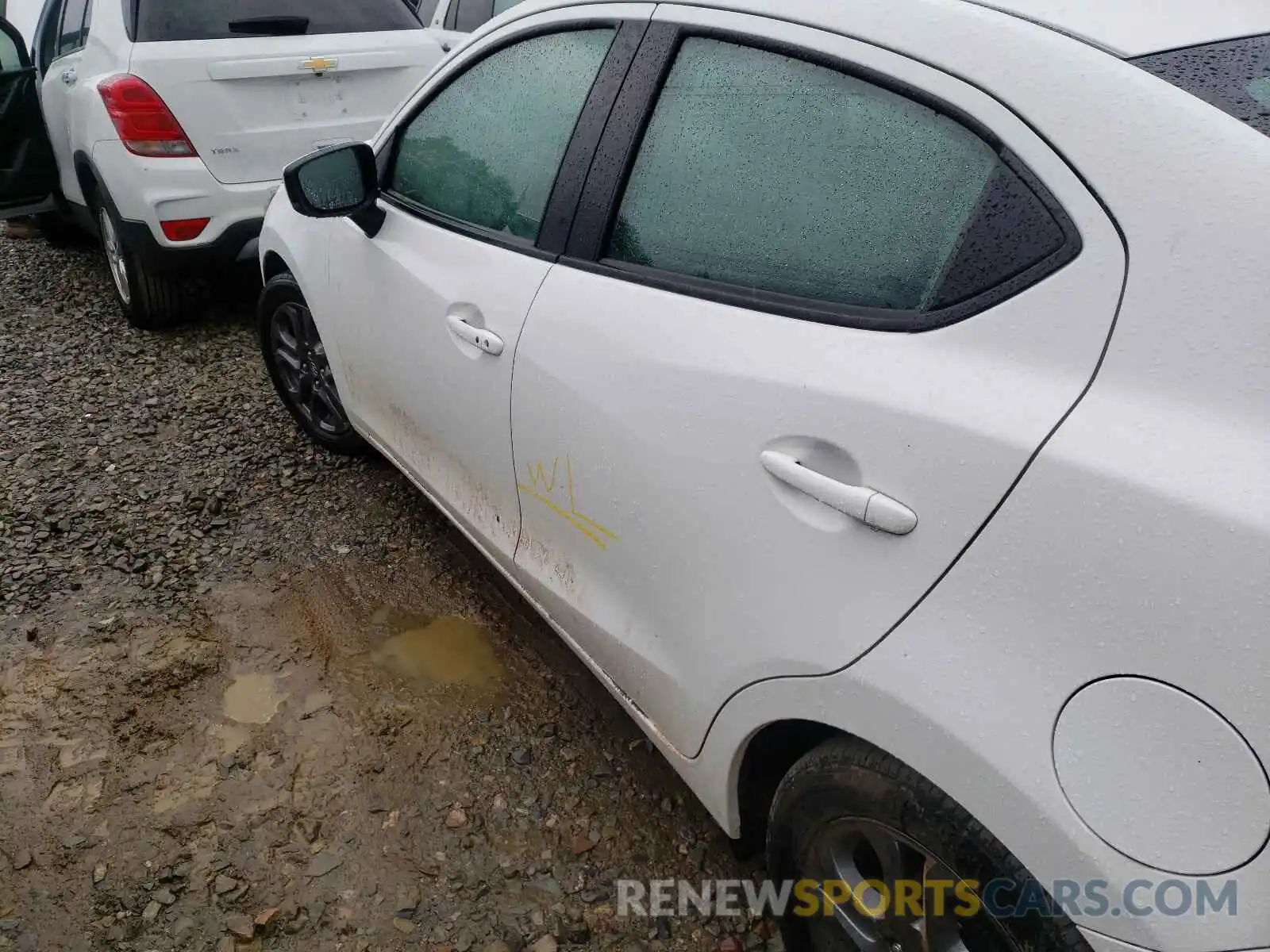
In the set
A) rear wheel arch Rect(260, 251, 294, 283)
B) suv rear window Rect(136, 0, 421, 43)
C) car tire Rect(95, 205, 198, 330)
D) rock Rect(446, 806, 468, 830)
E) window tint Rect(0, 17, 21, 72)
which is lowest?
car tire Rect(95, 205, 198, 330)

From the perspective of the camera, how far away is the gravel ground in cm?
204

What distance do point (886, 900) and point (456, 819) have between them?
42.5 inches

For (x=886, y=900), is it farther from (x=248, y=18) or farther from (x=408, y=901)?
(x=248, y=18)

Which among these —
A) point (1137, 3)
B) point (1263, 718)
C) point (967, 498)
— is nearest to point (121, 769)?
point (967, 498)

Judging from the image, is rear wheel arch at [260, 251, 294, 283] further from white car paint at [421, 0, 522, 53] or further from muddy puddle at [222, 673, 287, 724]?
white car paint at [421, 0, 522, 53]

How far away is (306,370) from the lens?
3.46 meters

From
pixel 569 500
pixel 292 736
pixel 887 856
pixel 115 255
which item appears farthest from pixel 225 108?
pixel 887 856

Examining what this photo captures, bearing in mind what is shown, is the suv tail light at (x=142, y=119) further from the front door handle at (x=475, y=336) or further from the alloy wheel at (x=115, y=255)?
the front door handle at (x=475, y=336)

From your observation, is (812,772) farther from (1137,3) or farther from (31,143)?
(31,143)

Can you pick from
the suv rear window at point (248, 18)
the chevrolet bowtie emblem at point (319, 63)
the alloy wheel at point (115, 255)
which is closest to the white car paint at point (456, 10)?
the suv rear window at point (248, 18)

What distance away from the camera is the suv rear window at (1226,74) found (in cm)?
118

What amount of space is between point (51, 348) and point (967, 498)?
496 cm

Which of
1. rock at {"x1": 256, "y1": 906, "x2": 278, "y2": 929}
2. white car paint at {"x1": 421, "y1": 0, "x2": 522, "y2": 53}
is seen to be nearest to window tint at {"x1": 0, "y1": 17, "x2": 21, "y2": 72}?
white car paint at {"x1": 421, "y1": 0, "x2": 522, "y2": 53}

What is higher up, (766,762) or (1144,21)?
(1144,21)
